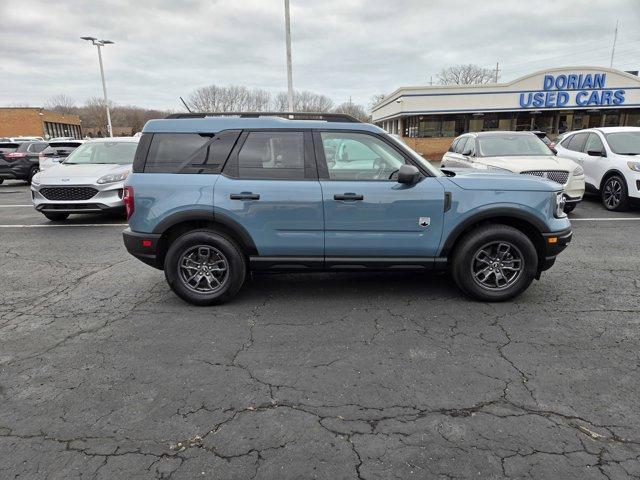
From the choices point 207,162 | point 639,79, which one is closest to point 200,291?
point 207,162

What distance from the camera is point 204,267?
4527 millimetres

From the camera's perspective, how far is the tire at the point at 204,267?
441 centimetres

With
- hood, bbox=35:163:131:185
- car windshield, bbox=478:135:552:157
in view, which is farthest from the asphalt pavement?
car windshield, bbox=478:135:552:157

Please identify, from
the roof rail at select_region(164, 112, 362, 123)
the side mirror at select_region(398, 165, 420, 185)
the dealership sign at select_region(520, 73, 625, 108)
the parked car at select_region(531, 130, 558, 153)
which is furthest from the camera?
the dealership sign at select_region(520, 73, 625, 108)

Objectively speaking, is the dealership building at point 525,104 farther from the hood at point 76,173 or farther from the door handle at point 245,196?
the door handle at point 245,196

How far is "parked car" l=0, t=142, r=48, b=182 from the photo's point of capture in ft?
54.0

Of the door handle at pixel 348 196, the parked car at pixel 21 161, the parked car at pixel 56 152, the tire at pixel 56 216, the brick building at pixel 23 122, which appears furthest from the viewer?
the brick building at pixel 23 122

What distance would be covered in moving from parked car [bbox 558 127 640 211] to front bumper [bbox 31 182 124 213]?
34.2 feet

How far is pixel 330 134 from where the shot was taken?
176 inches

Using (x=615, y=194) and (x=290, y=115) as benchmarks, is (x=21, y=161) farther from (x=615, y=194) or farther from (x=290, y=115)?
(x=615, y=194)

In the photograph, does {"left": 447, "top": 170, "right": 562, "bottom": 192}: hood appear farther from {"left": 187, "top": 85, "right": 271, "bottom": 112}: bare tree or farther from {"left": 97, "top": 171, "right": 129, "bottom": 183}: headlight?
{"left": 187, "top": 85, "right": 271, "bottom": 112}: bare tree

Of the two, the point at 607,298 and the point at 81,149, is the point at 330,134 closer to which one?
the point at 607,298

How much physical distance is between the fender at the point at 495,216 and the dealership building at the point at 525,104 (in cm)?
2882

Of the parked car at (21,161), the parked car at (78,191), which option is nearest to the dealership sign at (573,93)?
the parked car at (21,161)
